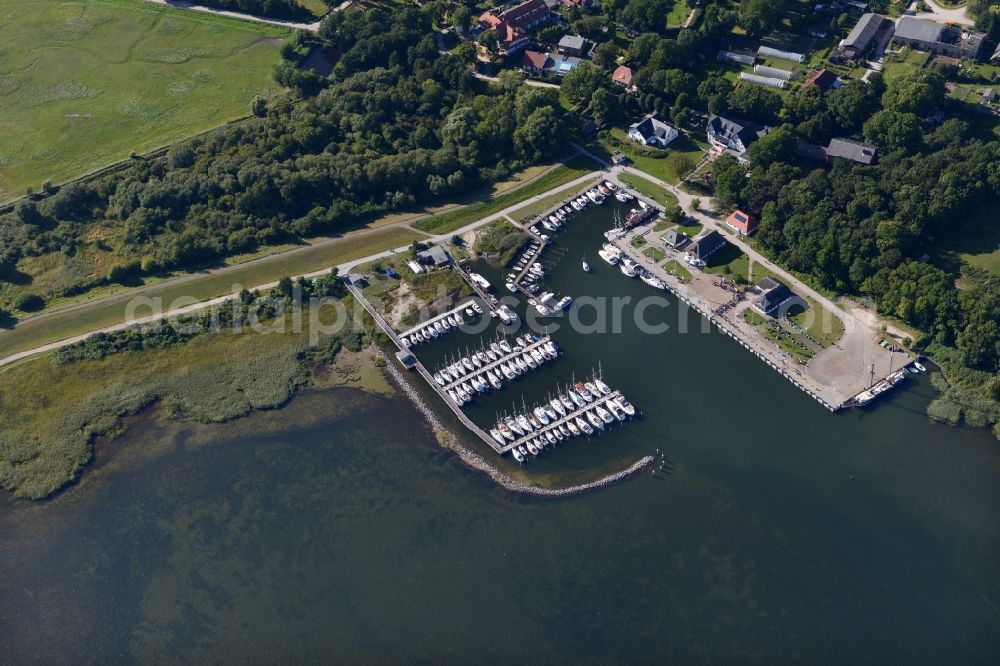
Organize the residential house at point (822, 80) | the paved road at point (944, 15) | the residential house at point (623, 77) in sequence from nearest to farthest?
the residential house at point (822, 80) < the residential house at point (623, 77) < the paved road at point (944, 15)

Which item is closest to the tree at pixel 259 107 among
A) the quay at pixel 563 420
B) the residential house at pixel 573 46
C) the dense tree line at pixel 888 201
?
the residential house at pixel 573 46

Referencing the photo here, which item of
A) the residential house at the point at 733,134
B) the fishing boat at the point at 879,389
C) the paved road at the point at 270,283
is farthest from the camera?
the residential house at the point at 733,134

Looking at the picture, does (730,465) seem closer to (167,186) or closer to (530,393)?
(530,393)

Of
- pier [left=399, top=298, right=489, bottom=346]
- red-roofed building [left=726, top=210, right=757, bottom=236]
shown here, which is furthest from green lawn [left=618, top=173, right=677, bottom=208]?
pier [left=399, top=298, right=489, bottom=346]

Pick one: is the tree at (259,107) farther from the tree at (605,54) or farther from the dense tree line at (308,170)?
the tree at (605,54)

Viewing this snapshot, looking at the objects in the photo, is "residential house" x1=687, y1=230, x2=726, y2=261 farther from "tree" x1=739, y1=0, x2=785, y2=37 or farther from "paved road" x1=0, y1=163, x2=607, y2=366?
"tree" x1=739, y1=0, x2=785, y2=37
